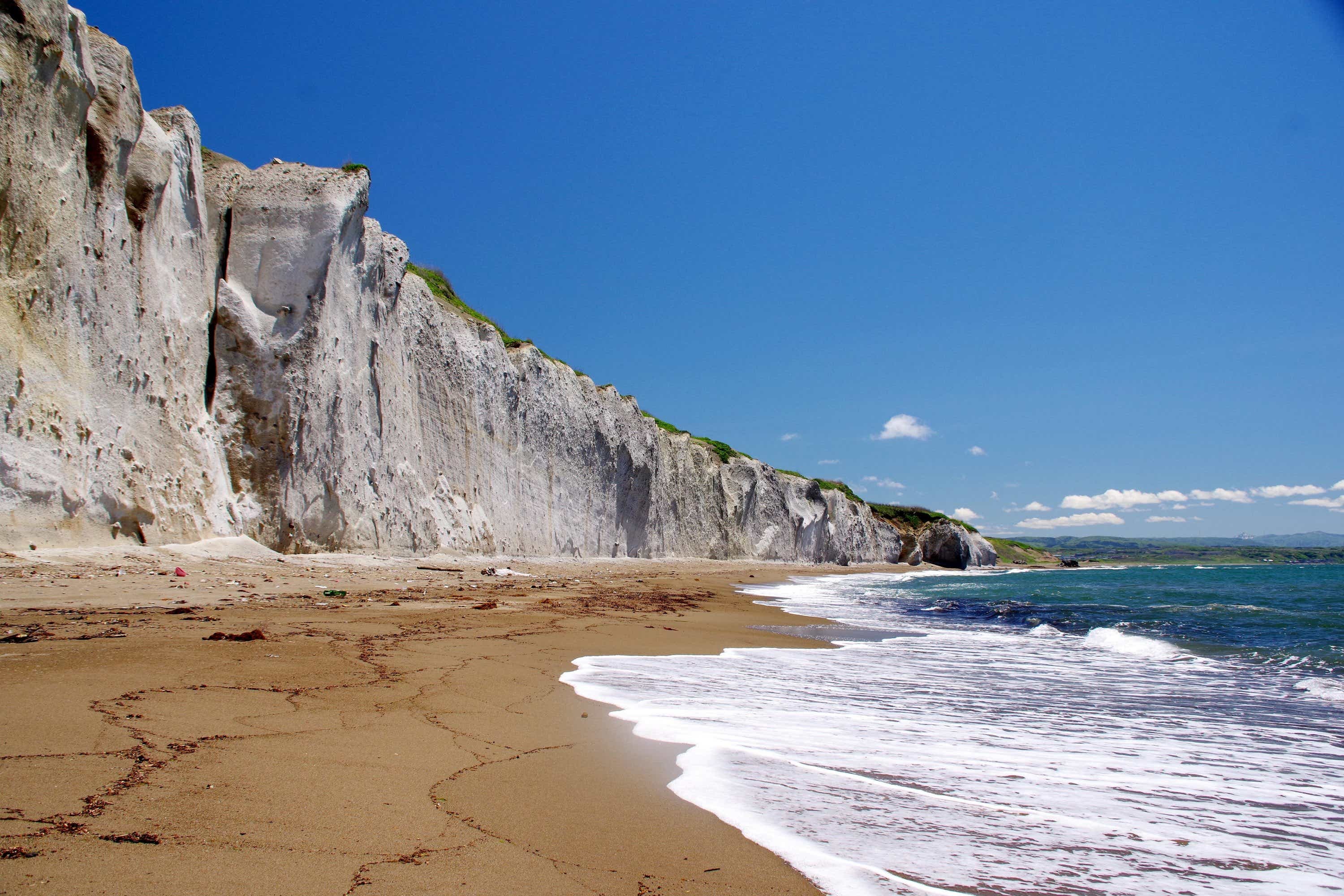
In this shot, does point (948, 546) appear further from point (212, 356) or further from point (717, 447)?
point (212, 356)

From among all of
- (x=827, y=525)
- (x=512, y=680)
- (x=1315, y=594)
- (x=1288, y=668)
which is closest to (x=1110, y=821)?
(x=512, y=680)

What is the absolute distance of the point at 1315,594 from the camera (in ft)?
68.1

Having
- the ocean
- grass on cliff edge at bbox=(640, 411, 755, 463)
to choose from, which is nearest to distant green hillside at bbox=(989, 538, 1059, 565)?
grass on cliff edge at bbox=(640, 411, 755, 463)

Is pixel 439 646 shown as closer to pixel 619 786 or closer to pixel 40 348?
pixel 619 786

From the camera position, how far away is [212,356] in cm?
1378

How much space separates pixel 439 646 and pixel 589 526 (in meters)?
23.3

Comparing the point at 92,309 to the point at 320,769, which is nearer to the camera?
the point at 320,769

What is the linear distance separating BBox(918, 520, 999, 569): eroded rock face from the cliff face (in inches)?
2018

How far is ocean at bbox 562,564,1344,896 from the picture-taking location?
95.9 inches

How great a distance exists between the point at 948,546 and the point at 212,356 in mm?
64404

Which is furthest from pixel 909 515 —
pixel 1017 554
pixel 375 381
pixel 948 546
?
pixel 375 381

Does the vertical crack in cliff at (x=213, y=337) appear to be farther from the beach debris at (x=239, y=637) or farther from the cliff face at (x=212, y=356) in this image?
the beach debris at (x=239, y=637)

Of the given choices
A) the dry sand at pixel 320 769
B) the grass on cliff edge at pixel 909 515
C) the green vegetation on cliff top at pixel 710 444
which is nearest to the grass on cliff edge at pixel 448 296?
the green vegetation on cliff top at pixel 710 444

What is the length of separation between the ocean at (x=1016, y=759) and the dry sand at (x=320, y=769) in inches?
14.0
